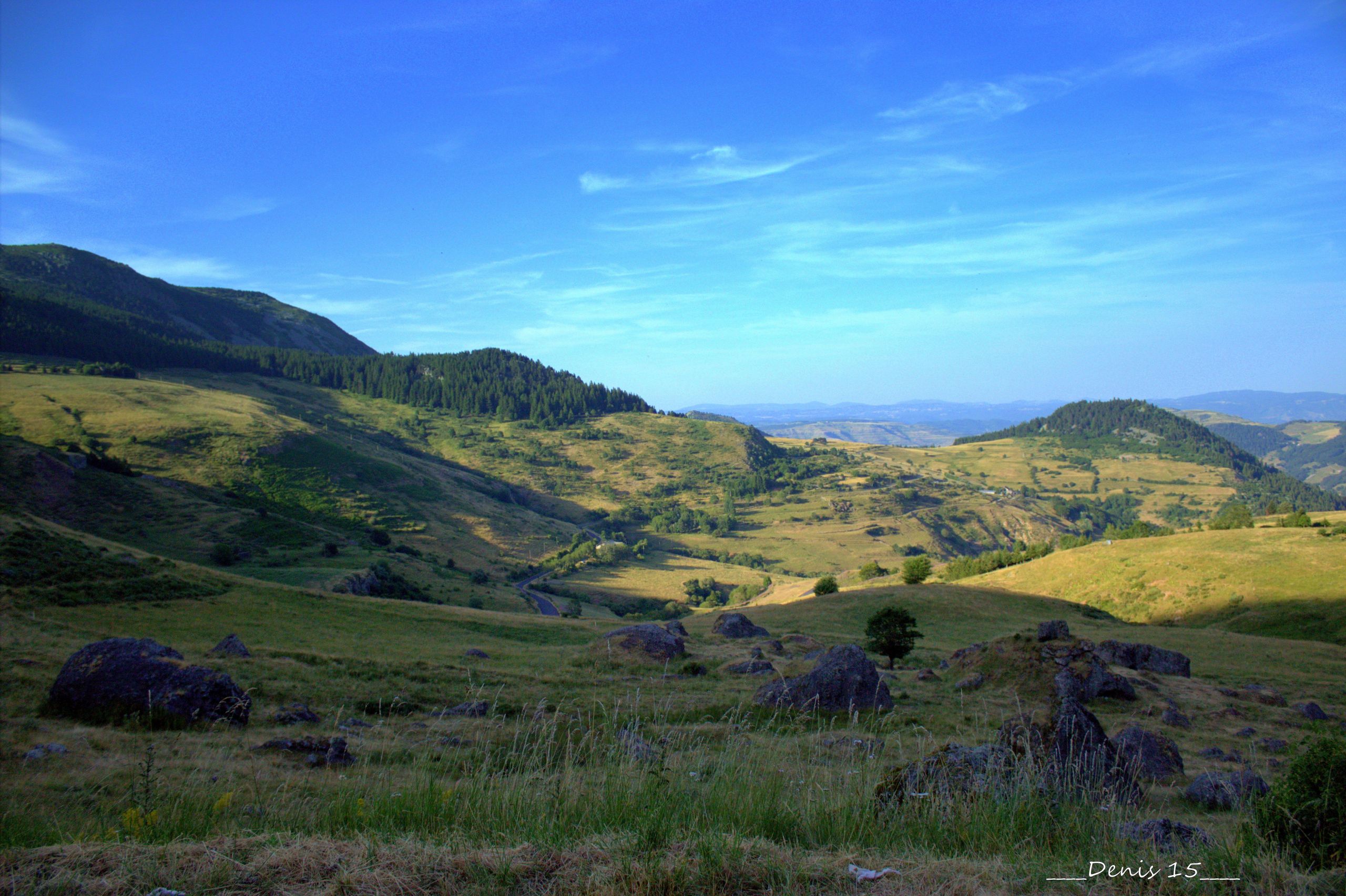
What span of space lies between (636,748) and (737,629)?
3511 cm

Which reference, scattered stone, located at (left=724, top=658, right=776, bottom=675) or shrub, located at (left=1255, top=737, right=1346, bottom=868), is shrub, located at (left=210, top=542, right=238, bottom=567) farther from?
shrub, located at (left=1255, top=737, right=1346, bottom=868)

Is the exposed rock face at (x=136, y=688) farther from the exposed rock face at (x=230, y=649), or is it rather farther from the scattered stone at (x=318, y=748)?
the exposed rock face at (x=230, y=649)

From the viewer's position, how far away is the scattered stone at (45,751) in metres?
10.2

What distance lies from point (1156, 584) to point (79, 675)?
69444mm

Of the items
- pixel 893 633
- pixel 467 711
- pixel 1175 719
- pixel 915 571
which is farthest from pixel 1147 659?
pixel 915 571

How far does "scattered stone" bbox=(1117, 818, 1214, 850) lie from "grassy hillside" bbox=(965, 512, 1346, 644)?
160 ft

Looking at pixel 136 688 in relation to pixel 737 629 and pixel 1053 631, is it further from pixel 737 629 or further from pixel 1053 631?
pixel 737 629

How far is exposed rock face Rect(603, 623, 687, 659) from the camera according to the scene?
29.6 m

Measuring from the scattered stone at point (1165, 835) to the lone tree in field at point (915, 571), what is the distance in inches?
2280

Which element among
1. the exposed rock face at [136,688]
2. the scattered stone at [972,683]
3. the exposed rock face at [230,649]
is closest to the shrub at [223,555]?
the exposed rock face at [230,649]

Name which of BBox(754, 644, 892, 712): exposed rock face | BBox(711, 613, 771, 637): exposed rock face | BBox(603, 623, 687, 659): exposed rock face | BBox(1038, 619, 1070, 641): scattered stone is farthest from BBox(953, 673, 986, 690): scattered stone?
BBox(711, 613, 771, 637): exposed rock face

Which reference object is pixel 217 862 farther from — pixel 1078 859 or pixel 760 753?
pixel 1078 859

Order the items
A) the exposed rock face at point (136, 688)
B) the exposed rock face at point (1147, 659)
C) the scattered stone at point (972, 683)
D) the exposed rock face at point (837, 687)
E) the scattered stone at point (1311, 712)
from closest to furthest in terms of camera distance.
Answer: the exposed rock face at point (136, 688), the exposed rock face at point (837, 687), the scattered stone at point (1311, 712), the scattered stone at point (972, 683), the exposed rock face at point (1147, 659)

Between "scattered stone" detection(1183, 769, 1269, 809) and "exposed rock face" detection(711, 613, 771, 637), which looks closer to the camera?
"scattered stone" detection(1183, 769, 1269, 809)
